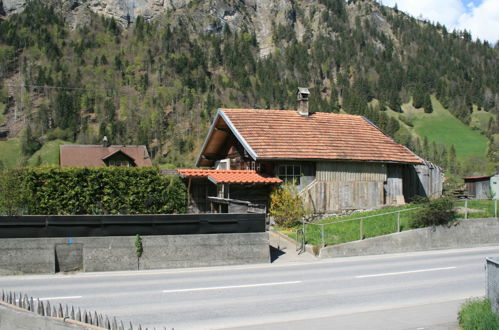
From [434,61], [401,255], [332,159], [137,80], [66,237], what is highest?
[434,61]

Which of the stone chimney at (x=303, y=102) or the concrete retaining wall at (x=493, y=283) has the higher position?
the stone chimney at (x=303, y=102)

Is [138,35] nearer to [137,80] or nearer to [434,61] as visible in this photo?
[137,80]

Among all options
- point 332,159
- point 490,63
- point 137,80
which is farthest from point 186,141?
point 490,63

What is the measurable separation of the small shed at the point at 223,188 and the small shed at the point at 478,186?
23.7 meters

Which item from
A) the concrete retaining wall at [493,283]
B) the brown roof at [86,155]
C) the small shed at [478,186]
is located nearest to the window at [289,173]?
the concrete retaining wall at [493,283]

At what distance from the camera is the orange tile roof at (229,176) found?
75.8 feet

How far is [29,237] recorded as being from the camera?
14977 mm

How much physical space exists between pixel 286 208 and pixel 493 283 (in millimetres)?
15314

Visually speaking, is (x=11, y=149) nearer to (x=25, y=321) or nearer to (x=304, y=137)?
(x=304, y=137)

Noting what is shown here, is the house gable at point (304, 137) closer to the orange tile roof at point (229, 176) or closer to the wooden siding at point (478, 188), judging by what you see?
the orange tile roof at point (229, 176)

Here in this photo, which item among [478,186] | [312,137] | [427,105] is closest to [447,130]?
[427,105]

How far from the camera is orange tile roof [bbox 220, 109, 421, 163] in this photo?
25.3 meters

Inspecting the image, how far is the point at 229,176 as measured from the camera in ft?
78.7

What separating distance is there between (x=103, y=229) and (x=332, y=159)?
536 inches
